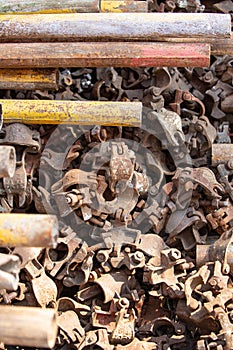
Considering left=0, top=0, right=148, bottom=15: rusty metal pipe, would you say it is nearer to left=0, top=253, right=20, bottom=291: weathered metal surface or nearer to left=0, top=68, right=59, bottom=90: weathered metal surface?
→ left=0, top=68, right=59, bottom=90: weathered metal surface

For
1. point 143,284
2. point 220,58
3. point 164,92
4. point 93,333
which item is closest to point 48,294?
point 93,333

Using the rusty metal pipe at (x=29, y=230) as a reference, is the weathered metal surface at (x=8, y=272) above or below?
below

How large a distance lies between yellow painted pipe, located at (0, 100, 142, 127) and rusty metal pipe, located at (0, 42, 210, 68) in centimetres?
26

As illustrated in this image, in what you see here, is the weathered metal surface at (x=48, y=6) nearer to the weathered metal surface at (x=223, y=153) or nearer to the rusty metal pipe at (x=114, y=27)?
the rusty metal pipe at (x=114, y=27)

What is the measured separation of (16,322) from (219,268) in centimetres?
170

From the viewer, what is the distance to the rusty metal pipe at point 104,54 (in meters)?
4.37

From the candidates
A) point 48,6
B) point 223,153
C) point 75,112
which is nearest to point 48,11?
point 48,6

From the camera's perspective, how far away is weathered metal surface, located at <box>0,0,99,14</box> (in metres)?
4.57

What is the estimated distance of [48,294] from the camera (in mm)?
4371

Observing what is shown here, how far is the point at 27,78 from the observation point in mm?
4547

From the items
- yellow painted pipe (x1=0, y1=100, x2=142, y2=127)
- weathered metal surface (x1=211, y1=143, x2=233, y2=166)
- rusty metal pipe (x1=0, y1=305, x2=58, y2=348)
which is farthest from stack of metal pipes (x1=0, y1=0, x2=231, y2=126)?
rusty metal pipe (x1=0, y1=305, x2=58, y2=348)

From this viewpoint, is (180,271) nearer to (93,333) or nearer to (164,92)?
(93,333)

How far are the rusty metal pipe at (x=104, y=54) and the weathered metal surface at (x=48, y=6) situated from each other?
12.3 inches

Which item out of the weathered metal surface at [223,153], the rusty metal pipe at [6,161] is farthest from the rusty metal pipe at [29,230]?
the weathered metal surface at [223,153]
